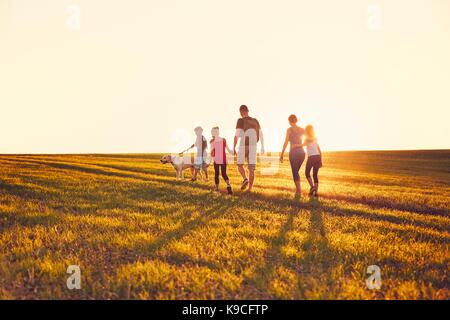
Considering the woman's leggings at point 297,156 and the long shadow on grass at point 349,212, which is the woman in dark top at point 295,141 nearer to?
the woman's leggings at point 297,156

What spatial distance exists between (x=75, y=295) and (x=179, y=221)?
4247mm

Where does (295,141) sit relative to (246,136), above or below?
below

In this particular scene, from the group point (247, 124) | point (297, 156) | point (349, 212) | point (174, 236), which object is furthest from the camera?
point (247, 124)

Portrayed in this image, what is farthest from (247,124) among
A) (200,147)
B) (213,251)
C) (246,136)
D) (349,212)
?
(213,251)

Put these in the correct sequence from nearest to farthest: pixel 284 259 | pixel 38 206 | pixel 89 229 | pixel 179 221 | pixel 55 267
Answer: pixel 55 267, pixel 284 259, pixel 89 229, pixel 179 221, pixel 38 206

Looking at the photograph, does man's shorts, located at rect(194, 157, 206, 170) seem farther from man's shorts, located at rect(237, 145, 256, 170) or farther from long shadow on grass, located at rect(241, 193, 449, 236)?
long shadow on grass, located at rect(241, 193, 449, 236)

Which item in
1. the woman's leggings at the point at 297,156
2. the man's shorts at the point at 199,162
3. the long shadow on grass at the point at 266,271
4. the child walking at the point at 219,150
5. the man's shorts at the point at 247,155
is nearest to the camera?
the long shadow on grass at the point at 266,271

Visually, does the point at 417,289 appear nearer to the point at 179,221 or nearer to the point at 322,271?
the point at 322,271

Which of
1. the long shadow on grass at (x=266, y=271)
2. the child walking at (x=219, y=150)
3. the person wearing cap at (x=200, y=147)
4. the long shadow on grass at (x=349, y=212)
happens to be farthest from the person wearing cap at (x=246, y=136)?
the long shadow on grass at (x=266, y=271)

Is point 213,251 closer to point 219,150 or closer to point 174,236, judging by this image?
point 174,236

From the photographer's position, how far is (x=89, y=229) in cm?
770

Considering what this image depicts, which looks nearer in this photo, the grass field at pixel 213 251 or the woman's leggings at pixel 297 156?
the grass field at pixel 213 251

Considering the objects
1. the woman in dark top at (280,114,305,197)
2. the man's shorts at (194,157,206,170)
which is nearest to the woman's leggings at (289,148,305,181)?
the woman in dark top at (280,114,305,197)

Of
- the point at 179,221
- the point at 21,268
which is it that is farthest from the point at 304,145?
the point at 21,268
